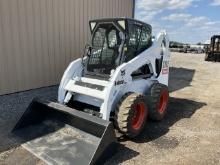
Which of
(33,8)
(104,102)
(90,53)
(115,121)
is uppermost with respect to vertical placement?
(33,8)

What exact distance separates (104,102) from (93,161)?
1.16 meters

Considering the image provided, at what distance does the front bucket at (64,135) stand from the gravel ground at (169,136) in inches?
7.9

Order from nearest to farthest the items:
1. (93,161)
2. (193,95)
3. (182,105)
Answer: (93,161)
(182,105)
(193,95)

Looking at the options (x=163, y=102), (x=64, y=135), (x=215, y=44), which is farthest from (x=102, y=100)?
(x=215, y=44)

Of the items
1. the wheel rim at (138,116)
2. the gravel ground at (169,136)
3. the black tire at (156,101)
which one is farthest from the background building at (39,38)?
the wheel rim at (138,116)

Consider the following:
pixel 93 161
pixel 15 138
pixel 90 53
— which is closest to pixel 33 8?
pixel 90 53

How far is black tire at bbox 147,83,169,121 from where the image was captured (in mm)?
5159

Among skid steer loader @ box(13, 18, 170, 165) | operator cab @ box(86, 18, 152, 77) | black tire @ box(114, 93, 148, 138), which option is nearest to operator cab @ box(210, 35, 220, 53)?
skid steer loader @ box(13, 18, 170, 165)

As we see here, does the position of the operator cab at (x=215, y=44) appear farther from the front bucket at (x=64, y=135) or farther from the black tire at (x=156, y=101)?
the front bucket at (x=64, y=135)

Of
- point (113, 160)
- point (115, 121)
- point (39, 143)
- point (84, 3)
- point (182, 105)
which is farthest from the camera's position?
point (84, 3)

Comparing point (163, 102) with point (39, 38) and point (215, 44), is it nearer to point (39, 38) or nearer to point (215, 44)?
point (39, 38)

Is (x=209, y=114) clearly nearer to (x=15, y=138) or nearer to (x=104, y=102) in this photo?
A: (x=104, y=102)

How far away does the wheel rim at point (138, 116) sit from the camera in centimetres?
464

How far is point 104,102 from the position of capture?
4.36m
